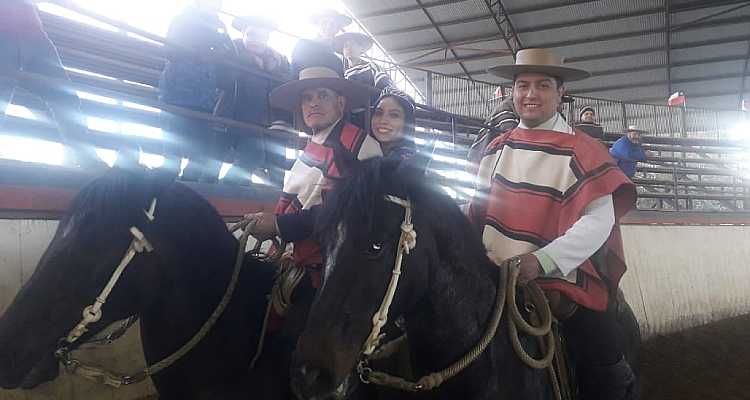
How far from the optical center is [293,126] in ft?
15.3

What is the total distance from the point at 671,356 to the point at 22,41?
718 cm

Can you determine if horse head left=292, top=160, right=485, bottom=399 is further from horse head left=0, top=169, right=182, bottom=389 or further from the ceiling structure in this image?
the ceiling structure

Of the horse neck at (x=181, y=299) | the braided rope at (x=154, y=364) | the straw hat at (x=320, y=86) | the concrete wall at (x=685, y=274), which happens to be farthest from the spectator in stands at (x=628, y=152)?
the horse neck at (x=181, y=299)

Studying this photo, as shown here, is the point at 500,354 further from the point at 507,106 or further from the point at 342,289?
the point at 507,106

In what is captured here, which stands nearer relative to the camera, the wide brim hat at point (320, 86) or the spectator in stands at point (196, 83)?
the wide brim hat at point (320, 86)

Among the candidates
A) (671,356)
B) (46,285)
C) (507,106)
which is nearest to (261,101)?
(46,285)

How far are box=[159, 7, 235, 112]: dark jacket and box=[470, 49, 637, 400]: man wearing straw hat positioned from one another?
2.34 m

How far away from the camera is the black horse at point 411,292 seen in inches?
60.3

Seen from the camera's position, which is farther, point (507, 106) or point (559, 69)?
point (507, 106)

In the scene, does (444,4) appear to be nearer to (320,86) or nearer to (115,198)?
(320,86)

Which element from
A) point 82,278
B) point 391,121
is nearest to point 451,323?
point 82,278

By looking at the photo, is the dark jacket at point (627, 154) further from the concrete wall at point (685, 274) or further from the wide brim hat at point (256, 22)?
the wide brim hat at point (256, 22)

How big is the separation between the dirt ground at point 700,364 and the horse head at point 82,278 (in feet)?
17.1

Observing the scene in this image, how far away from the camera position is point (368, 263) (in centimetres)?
160
